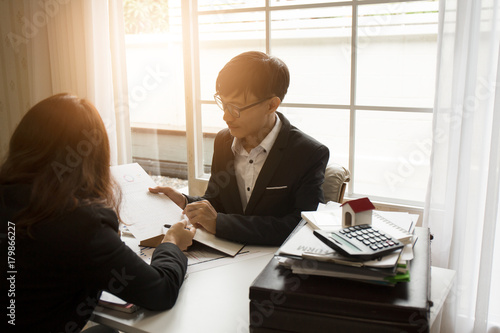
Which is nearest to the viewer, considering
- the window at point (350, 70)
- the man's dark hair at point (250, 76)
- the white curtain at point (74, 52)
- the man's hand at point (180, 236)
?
the man's hand at point (180, 236)

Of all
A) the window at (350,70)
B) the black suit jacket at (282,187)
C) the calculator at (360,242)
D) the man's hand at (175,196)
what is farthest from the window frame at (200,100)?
the calculator at (360,242)

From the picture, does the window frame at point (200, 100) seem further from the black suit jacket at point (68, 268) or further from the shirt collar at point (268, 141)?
the black suit jacket at point (68, 268)

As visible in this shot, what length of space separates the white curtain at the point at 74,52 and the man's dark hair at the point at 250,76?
4.25ft

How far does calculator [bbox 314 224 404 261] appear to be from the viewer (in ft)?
3.37

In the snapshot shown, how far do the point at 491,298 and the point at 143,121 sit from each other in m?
2.26

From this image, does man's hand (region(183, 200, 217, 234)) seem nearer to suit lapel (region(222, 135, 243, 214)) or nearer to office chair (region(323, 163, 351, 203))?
suit lapel (region(222, 135, 243, 214))

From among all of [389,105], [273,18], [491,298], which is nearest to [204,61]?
[273,18]

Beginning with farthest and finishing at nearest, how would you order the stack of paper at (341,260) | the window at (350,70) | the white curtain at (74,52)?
1. the white curtain at (74,52)
2. the window at (350,70)
3. the stack of paper at (341,260)

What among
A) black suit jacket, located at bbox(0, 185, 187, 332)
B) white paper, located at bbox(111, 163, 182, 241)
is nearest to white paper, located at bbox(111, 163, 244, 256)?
white paper, located at bbox(111, 163, 182, 241)

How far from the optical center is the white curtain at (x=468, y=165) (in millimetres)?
1865

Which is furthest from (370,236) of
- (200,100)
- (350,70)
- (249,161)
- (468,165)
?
(200,100)

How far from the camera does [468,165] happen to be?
196cm

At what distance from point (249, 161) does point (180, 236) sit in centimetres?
52

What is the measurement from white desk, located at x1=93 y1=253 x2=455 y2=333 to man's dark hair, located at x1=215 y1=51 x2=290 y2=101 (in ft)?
2.20
